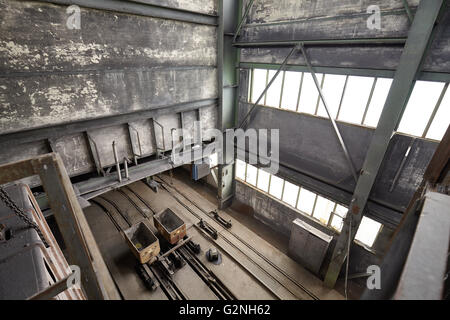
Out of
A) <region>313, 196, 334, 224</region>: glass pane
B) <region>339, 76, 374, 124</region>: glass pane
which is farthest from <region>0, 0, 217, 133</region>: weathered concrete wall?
<region>313, 196, 334, 224</region>: glass pane

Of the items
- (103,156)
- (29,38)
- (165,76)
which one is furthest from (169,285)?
(29,38)

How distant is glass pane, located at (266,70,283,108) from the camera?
22.6 feet

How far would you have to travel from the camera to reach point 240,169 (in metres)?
9.54

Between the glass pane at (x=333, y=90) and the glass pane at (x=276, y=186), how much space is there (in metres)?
3.13

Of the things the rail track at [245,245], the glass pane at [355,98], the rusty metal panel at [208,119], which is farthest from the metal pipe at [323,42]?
the rail track at [245,245]

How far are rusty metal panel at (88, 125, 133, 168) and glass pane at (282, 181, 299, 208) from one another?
5769mm

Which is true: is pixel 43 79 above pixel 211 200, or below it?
above

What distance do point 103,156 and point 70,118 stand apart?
123 centimetres

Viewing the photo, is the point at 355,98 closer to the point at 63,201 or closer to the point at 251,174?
the point at 251,174

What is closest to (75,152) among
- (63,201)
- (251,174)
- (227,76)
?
(63,201)

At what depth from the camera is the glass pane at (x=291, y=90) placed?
6.47 m

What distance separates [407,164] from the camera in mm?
5051
